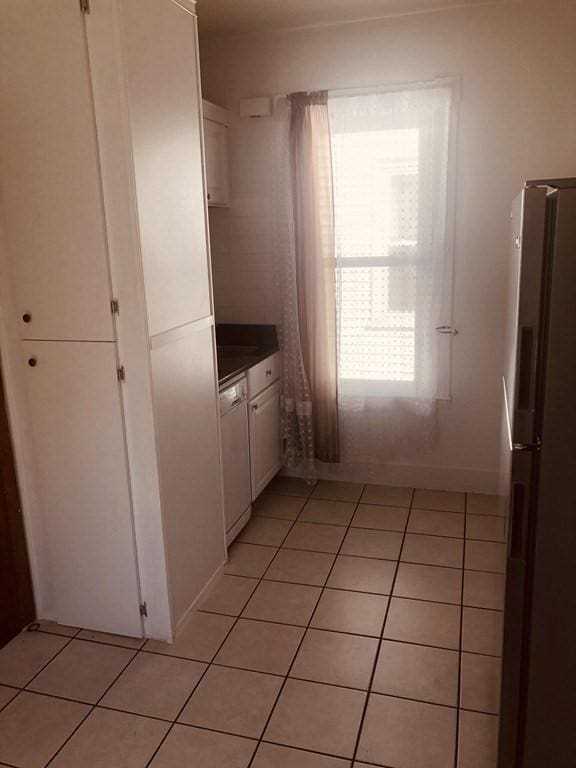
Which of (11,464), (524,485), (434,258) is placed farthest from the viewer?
(434,258)

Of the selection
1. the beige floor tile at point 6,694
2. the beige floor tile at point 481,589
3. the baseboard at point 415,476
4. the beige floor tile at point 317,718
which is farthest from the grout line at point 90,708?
the baseboard at point 415,476

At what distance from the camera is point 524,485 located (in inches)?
60.8

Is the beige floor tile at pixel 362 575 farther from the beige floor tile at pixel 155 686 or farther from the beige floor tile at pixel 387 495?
the beige floor tile at pixel 155 686

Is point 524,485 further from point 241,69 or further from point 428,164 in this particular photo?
point 241,69

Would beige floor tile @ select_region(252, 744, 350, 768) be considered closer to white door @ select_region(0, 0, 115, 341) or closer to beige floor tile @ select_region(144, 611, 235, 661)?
beige floor tile @ select_region(144, 611, 235, 661)

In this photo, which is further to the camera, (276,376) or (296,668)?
(276,376)

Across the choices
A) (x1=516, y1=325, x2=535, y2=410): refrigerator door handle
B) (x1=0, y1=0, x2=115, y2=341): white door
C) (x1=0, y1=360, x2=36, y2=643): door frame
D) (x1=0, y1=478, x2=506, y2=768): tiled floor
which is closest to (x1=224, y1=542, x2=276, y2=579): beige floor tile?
(x1=0, y1=478, x2=506, y2=768): tiled floor

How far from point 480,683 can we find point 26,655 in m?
1.67

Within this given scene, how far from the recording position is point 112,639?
98.2 inches

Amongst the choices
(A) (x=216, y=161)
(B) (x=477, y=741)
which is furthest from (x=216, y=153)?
(B) (x=477, y=741)

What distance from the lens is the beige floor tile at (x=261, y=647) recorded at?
2.33 metres

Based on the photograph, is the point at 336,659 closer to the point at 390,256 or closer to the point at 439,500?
the point at 439,500

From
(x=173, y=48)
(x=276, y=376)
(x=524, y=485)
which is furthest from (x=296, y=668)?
(x=173, y=48)

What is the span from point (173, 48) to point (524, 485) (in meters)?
1.96
